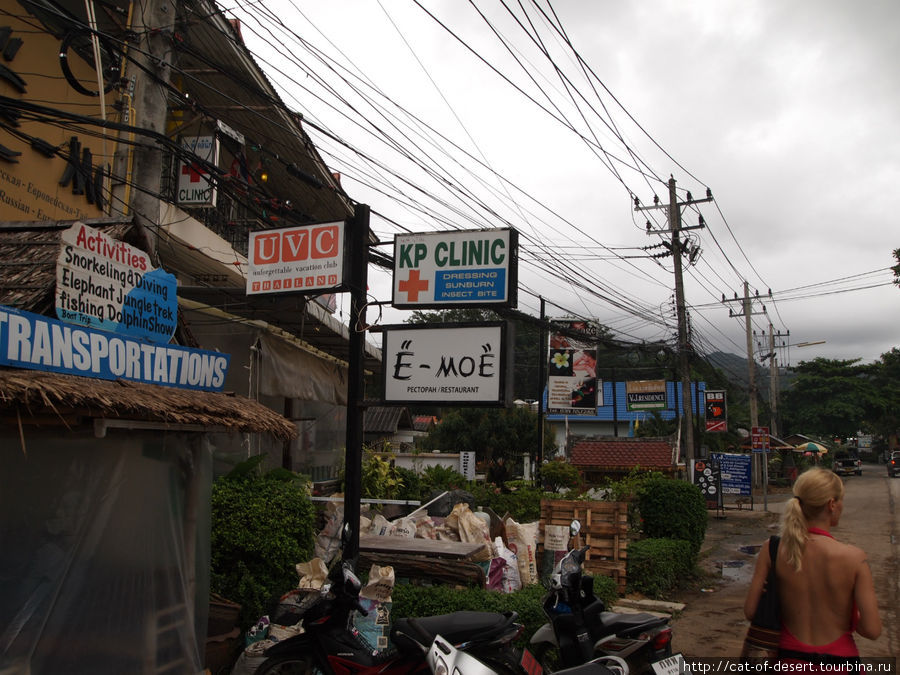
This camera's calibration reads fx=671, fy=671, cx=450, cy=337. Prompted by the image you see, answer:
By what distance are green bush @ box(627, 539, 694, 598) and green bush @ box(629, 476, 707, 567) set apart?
0.95 metres

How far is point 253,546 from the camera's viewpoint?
636 cm

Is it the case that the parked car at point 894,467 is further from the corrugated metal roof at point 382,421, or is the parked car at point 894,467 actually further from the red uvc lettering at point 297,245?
the red uvc lettering at point 297,245

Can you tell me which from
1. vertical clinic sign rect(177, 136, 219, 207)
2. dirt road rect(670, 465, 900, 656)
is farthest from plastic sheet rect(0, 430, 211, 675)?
vertical clinic sign rect(177, 136, 219, 207)

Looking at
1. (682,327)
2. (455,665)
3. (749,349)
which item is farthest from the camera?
(749,349)

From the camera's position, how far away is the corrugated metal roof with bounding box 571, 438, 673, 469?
19.4 m

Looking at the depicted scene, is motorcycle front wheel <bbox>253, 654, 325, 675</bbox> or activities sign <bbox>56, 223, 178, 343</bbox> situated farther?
motorcycle front wheel <bbox>253, 654, 325, 675</bbox>

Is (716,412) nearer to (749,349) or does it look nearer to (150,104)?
(749,349)

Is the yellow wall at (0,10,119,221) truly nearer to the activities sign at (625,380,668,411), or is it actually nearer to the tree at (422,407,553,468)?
the tree at (422,407,553,468)

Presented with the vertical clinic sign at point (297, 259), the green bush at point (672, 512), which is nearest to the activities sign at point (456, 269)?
the vertical clinic sign at point (297, 259)

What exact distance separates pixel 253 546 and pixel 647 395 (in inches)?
807

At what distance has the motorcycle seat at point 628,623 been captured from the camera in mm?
5027

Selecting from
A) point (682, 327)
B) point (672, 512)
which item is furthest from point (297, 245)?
point (682, 327)

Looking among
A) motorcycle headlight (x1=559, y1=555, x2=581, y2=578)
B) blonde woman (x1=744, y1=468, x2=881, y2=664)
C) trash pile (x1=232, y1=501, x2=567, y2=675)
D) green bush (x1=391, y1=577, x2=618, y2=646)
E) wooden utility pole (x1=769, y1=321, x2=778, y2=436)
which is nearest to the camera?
blonde woman (x1=744, y1=468, x2=881, y2=664)

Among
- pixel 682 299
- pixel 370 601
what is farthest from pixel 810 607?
pixel 682 299
